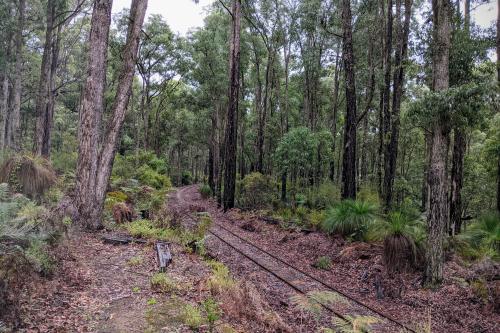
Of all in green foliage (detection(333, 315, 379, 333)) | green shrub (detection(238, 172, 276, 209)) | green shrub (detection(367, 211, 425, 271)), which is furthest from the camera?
green shrub (detection(238, 172, 276, 209))

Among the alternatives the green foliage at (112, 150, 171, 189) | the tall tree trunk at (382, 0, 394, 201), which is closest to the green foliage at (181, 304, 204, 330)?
the tall tree trunk at (382, 0, 394, 201)

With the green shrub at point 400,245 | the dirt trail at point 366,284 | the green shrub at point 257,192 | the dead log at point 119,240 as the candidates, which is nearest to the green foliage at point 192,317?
the dirt trail at point 366,284

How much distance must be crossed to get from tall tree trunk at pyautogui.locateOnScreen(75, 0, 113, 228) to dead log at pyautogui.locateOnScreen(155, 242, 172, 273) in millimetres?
2258

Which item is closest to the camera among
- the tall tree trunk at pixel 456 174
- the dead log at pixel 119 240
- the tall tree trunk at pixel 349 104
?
the dead log at pixel 119 240

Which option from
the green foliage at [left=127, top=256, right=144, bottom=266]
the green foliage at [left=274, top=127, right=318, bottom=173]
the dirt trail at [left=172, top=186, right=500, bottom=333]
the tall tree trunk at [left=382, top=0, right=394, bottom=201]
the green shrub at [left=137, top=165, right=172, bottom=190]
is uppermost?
the tall tree trunk at [left=382, top=0, right=394, bottom=201]

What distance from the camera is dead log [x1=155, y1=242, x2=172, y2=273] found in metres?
7.19

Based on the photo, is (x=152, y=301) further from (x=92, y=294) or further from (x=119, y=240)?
(x=119, y=240)

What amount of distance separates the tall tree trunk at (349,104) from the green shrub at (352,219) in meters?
2.52

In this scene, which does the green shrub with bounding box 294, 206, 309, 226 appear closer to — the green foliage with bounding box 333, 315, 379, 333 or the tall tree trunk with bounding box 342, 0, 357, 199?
the tall tree trunk with bounding box 342, 0, 357, 199

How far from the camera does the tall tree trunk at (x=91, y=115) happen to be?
9.66 metres

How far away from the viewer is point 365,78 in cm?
2030

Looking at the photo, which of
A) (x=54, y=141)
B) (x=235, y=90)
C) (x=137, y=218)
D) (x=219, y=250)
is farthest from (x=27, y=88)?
(x=219, y=250)

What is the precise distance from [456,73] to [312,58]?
14.6 meters

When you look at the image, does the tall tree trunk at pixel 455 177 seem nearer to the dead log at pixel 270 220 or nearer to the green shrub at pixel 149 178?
the dead log at pixel 270 220
